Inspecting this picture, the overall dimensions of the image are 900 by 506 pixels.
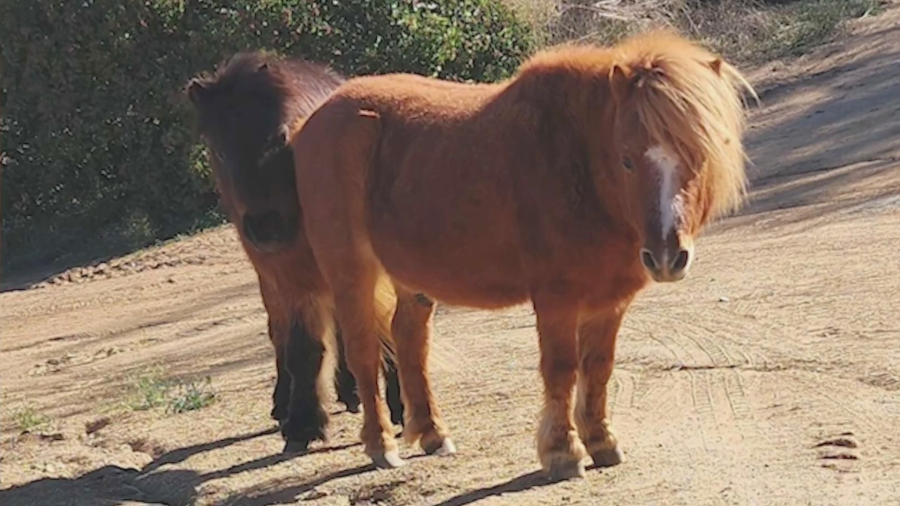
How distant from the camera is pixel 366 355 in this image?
287 inches

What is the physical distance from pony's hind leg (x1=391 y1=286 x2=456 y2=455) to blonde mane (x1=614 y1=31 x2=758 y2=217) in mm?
1887

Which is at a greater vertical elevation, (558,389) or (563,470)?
(558,389)

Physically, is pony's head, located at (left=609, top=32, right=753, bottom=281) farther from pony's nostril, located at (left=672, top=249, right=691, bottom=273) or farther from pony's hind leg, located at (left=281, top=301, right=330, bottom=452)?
pony's hind leg, located at (left=281, top=301, right=330, bottom=452)

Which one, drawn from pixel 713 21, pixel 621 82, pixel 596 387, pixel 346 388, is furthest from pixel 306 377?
pixel 713 21

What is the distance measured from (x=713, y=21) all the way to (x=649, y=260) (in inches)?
645

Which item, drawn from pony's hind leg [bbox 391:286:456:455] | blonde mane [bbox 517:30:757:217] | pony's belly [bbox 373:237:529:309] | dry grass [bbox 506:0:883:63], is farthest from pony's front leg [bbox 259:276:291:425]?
dry grass [bbox 506:0:883:63]

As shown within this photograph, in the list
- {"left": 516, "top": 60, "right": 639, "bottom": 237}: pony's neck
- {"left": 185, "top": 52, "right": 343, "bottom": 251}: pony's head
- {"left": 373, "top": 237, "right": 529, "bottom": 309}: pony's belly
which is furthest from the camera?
{"left": 185, "top": 52, "right": 343, "bottom": 251}: pony's head

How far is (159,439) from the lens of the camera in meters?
8.57

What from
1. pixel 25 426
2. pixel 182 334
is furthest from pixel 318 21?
pixel 25 426

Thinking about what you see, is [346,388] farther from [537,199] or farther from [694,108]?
[694,108]

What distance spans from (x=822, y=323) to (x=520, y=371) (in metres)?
1.77

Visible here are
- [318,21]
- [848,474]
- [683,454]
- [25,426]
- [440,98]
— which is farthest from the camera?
[318,21]

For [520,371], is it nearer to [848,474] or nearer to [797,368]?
[797,368]

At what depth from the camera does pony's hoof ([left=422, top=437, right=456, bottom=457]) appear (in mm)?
7254
